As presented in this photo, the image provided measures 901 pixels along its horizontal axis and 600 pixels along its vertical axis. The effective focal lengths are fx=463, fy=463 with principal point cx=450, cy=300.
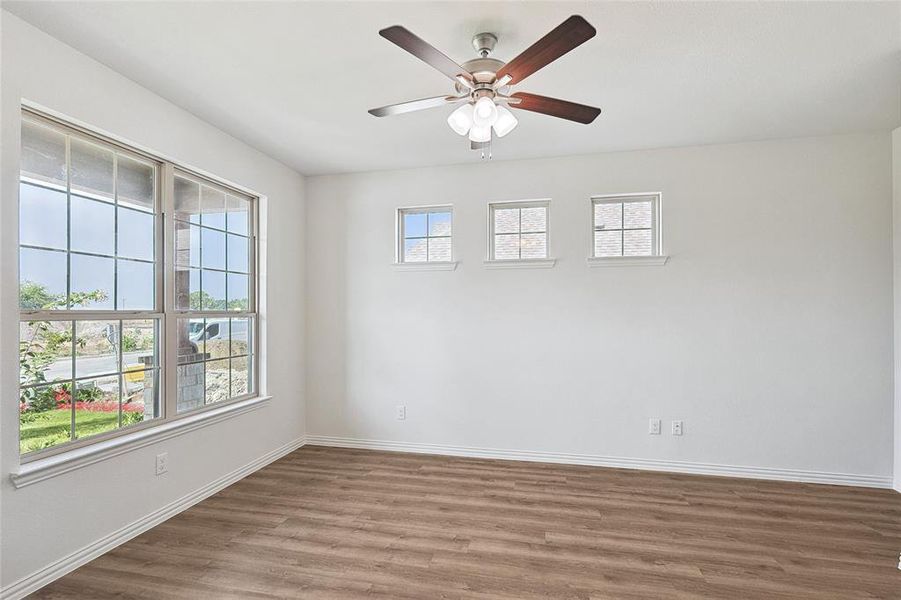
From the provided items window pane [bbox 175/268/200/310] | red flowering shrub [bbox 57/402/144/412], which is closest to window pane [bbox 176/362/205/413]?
red flowering shrub [bbox 57/402/144/412]

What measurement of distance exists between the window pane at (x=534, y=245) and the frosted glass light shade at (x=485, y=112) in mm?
2080

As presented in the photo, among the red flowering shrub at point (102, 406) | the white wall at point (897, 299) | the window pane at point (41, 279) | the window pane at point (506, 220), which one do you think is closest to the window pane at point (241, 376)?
the red flowering shrub at point (102, 406)

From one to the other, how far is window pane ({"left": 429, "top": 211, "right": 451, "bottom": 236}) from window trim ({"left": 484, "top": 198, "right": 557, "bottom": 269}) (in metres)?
0.41

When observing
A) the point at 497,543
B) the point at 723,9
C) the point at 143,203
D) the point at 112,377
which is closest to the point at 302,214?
the point at 143,203

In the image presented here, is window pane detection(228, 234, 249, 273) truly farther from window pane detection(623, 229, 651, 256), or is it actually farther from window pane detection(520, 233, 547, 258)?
window pane detection(623, 229, 651, 256)

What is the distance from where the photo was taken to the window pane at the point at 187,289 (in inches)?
124

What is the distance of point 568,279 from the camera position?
13.1ft

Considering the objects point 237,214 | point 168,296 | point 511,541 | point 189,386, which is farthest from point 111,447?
point 511,541

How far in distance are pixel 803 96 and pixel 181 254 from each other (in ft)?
13.7

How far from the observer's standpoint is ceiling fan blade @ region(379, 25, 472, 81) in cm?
163

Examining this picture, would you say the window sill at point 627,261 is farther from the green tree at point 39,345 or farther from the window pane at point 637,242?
the green tree at point 39,345

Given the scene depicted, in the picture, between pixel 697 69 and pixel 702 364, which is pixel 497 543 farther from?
pixel 697 69

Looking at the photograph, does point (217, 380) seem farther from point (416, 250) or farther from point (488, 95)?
point (488, 95)

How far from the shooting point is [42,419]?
7.57ft
